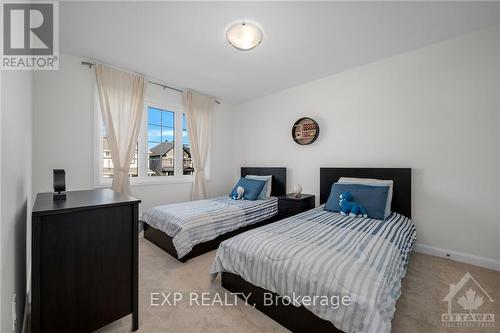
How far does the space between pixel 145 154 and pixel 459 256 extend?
4.35 metres

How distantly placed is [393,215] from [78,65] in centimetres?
442

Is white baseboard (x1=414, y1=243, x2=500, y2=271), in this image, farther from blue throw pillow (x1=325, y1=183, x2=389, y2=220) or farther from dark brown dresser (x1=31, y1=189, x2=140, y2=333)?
dark brown dresser (x1=31, y1=189, x2=140, y2=333)

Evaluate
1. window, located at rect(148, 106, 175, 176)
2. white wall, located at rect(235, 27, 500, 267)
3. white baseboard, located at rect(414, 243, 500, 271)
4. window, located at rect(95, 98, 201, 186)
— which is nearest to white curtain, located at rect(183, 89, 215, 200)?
window, located at rect(95, 98, 201, 186)

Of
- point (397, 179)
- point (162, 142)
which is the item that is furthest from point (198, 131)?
point (397, 179)

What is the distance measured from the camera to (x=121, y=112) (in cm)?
293

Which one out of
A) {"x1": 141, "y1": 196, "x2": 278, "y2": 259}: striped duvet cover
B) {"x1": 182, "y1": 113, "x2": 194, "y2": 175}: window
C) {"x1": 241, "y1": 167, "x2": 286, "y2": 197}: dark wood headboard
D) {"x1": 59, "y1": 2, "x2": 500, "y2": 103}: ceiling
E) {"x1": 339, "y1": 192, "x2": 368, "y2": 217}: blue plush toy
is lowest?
{"x1": 141, "y1": 196, "x2": 278, "y2": 259}: striped duvet cover

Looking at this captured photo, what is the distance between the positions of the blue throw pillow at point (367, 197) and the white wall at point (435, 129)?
0.50 meters

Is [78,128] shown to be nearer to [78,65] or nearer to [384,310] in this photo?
[78,65]

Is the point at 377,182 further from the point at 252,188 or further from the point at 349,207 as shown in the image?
the point at 252,188

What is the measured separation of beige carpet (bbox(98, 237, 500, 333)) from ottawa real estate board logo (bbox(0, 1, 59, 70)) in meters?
1.67

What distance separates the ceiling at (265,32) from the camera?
1.80 m

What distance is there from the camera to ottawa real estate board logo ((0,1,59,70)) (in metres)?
1.03

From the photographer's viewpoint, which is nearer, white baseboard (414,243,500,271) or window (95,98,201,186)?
white baseboard (414,243,500,271)

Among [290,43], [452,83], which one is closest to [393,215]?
[452,83]
